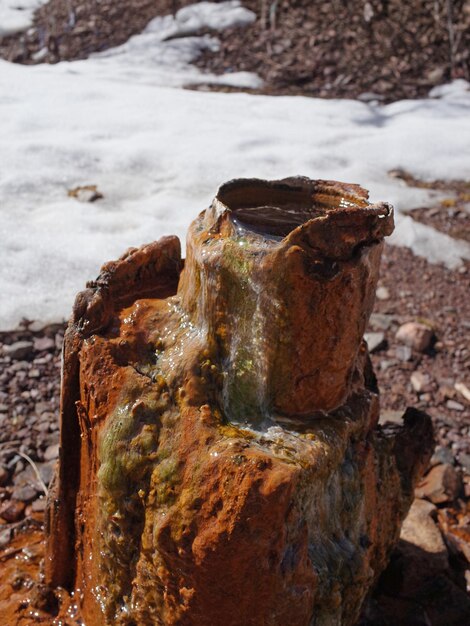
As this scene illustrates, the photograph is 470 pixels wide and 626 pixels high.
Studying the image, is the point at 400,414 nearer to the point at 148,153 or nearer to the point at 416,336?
the point at 416,336

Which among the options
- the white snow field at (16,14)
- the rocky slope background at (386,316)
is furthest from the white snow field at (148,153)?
the white snow field at (16,14)

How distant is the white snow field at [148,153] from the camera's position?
4.63 m

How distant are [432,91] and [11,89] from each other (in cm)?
457

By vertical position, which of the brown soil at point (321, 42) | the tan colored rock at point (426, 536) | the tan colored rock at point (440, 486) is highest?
the brown soil at point (321, 42)

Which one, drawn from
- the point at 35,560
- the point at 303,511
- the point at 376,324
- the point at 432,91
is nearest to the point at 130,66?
the point at 432,91

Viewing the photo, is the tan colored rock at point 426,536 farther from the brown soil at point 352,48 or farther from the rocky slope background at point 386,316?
the brown soil at point 352,48

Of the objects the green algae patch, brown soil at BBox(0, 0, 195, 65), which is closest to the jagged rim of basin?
the green algae patch

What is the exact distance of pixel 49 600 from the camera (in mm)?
2277

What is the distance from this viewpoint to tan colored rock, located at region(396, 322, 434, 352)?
13.6 ft

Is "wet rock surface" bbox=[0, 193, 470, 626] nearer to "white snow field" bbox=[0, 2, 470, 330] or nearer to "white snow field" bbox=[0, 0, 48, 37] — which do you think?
"white snow field" bbox=[0, 2, 470, 330]

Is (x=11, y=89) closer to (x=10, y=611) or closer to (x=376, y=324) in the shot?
(x=376, y=324)

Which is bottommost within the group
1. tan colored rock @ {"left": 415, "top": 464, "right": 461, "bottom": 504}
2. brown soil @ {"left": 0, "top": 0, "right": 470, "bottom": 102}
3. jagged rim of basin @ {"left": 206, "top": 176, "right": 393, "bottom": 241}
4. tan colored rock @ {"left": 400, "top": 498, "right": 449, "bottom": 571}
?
tan colored rock @ {"left": 415, "top": 464, "right": 461, "bottom": 504}

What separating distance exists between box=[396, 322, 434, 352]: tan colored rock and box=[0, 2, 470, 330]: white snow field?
0.98m

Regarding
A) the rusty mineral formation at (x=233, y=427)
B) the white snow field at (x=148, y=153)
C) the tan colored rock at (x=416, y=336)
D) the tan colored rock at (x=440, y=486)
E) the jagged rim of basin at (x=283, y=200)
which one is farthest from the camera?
the white snow field at (x=148, y=153)
